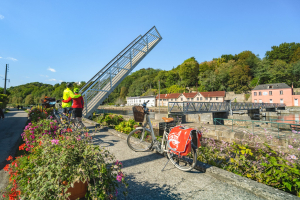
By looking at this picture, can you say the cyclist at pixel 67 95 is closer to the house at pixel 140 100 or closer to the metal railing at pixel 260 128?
the metal railing at pixel 260 128

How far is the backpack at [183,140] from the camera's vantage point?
2.81 metres

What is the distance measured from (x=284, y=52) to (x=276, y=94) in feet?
88.9

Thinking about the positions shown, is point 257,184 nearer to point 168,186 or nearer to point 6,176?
point 168,186

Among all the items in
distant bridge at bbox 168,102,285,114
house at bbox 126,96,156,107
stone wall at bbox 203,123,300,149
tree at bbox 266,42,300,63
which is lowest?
stone wall at bbox 203,123,300,149

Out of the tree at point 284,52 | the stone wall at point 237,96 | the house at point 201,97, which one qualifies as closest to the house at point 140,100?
the house at point 201,97

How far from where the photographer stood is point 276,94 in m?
47.0

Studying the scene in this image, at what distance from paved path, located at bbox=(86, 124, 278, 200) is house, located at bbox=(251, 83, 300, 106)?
188ft

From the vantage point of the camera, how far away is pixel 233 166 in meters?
3.31

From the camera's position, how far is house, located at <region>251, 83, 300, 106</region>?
4475 centimetres

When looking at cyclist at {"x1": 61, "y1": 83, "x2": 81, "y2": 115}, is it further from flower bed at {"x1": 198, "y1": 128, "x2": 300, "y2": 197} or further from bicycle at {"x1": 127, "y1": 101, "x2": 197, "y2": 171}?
flower bed at {"x1": 198, "y1": 128, "x2": 300, "y2": 197}

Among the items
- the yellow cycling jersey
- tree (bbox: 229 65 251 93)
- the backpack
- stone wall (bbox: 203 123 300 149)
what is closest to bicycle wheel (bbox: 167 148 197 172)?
the backpack

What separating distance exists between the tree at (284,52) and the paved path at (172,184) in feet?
259

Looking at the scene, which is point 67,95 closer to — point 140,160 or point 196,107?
point 140,160

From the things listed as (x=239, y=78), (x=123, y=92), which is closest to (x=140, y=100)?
(x=123, y=92)
